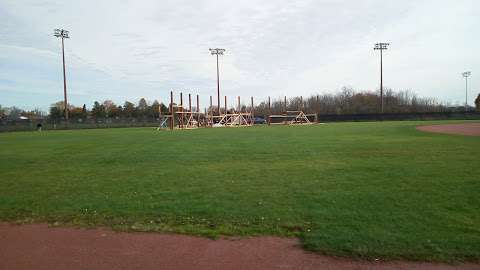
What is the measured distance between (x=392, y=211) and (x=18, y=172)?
34.8 ft

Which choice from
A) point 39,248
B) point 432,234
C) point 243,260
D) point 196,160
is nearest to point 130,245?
point 39,248

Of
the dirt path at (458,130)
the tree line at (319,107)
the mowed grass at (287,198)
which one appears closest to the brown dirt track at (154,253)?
the mowed grass at (287,198)

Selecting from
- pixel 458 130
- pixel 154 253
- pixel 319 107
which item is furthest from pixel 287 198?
pixel 319 107

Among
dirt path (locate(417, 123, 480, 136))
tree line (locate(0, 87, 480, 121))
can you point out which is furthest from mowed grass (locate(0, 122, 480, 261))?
tree line (locate(0, 87, 480, 121))

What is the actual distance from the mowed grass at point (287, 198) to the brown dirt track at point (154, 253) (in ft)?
0.89

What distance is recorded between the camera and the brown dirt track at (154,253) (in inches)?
199

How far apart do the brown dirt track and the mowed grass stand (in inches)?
10.7

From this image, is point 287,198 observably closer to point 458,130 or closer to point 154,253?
point 154,253

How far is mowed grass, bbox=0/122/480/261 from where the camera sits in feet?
19.3

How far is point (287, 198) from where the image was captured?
8.11 meters

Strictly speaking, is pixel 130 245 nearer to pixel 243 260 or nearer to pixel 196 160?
pixel 243 260

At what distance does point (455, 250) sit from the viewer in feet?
17.3

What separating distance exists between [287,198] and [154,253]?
3.34 m

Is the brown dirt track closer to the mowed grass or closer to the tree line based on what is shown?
the mowed grass
